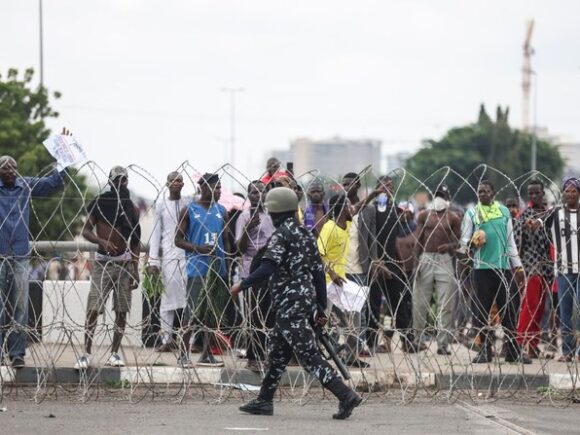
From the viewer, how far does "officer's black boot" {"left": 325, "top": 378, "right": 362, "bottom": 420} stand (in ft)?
34.8

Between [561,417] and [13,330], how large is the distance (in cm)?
448

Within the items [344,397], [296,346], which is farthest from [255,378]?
[344,397]

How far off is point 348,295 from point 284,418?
2438mm

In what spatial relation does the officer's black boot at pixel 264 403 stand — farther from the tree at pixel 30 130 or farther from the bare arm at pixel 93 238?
the tree at pixel 30 130

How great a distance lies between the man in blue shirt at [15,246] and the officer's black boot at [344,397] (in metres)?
3.08

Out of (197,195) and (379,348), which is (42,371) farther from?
(379,348)

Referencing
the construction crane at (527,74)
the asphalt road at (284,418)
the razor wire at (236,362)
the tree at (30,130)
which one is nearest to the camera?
the asphalt road at (284,418)

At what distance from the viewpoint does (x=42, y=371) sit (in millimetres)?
12078

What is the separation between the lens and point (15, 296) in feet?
40.8

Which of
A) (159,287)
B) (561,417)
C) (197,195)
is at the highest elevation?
(197,195)

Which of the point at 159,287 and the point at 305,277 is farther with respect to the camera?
the point at 159,287

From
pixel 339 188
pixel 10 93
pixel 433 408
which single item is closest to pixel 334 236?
pixel 339 188

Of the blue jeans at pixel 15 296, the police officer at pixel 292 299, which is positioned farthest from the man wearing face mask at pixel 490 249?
the blue jeans at pixel 15 296

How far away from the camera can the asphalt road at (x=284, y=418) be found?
10.1m
